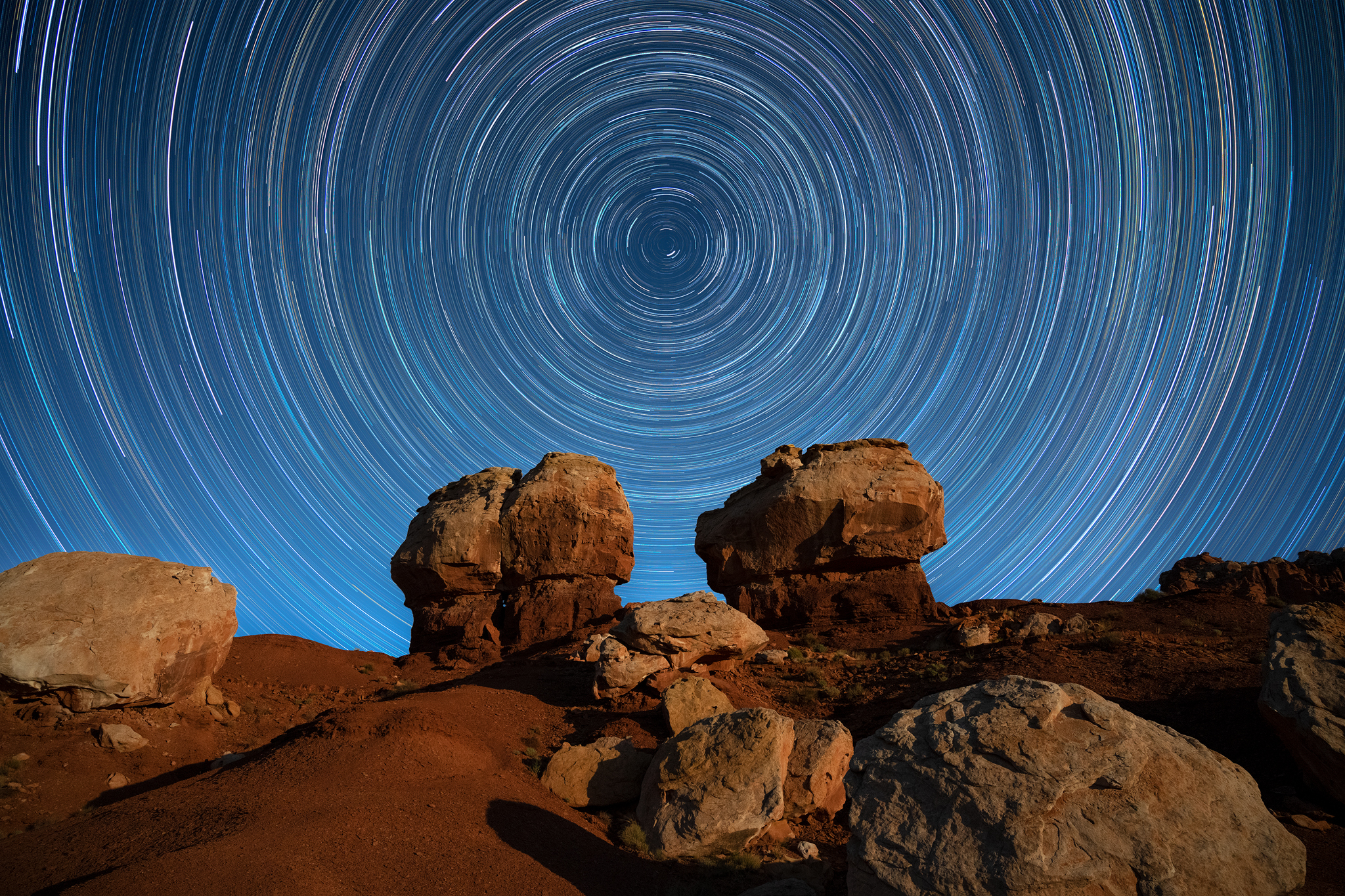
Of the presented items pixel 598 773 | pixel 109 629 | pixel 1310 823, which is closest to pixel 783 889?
pixel 598 773

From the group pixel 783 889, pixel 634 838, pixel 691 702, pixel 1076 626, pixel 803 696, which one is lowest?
pixel 783 889

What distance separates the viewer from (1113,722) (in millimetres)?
7117

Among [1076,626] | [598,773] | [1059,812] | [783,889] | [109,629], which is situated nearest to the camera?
[1059,812]

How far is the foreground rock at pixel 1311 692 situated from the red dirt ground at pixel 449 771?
2.04ft

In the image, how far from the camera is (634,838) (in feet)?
35.3

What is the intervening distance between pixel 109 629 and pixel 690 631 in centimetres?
1363

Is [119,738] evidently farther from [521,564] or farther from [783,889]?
[783,889]

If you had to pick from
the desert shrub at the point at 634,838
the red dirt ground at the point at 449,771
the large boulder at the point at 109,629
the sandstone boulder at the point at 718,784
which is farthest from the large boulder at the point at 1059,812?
the large boulder at the point at 109,629

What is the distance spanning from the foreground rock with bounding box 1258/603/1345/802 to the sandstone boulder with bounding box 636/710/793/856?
762 centimetres

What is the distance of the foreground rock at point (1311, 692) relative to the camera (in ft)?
30.5

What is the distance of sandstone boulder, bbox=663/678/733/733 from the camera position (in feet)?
46.3

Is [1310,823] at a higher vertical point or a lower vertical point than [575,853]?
lower

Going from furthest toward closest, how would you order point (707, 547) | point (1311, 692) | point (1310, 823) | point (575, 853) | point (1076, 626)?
point (707, 547) → point (1076, 626) → point (575, 853) → point (1311, 692) → point (1310, 823)

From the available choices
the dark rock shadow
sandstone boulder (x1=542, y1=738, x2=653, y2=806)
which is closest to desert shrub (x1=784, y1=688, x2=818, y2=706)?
sandstone boulder (x1=542, y1=738, x2=653, y2=806)
